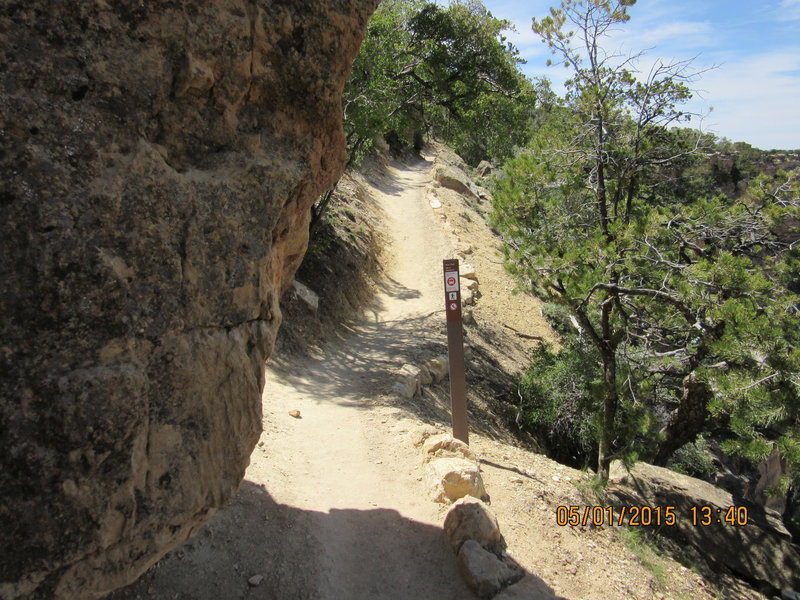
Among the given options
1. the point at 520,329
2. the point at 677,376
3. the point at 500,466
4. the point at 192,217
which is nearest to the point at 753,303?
the point at 677,376

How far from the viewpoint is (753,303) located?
6.04m

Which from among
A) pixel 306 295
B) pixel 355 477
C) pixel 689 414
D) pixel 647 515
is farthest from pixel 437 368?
pixel 355 477

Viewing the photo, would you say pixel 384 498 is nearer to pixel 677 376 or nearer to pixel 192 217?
pixel 192 217

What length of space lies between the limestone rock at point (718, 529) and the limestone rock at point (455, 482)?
2.59 m

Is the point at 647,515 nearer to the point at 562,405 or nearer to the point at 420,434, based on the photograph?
the point at 562,405

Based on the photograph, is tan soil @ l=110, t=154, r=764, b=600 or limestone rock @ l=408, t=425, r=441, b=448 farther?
limestone rock @ l=408, t=425, r=441, b=448

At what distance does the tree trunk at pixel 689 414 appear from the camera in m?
7.62

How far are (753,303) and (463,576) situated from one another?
3.96 meters

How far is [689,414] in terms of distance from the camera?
7.82 m

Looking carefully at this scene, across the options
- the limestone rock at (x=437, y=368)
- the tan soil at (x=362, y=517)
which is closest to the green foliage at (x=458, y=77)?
the limestone rock at (x=437, y=368)

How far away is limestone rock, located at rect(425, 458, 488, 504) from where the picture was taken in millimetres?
6016

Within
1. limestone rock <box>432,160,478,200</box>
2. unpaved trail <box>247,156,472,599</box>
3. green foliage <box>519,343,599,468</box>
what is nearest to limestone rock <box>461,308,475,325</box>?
unpaved trail <box>247,156,472,599</box>

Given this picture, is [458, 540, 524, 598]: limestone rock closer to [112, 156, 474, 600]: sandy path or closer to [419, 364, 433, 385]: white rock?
[112, 156, 474, 600]: sandy path

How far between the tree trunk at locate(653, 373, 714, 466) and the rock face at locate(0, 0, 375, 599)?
6014 millimetres
